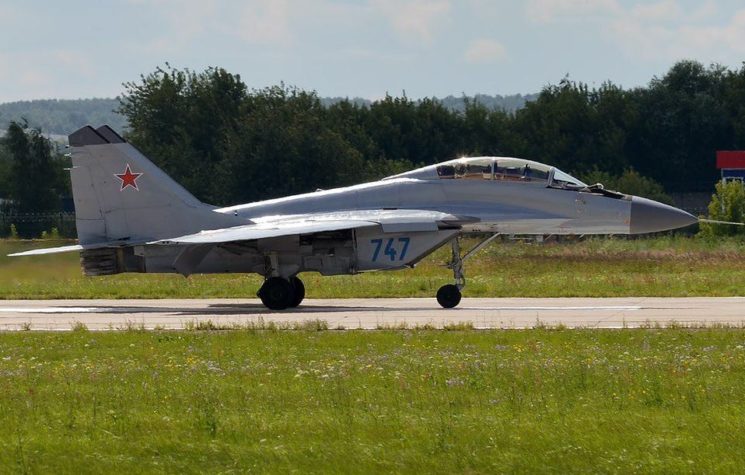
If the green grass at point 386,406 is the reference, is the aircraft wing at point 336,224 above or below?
above

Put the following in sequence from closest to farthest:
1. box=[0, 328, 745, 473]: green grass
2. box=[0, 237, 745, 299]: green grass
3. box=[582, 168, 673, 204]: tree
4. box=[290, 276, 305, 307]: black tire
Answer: box=[0, 328, 745, 473]: green grass → box=[290, 276, 305, 307]: black tire → box=[0, 237, 745, 299]: green grass → box=[582, 168, 673, 204]: tree

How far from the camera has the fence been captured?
56.6m

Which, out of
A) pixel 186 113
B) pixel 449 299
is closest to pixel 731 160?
pixel 186 113

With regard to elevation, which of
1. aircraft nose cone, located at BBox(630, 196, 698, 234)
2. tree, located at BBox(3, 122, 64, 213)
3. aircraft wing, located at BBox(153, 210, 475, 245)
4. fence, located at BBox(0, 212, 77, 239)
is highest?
tree, located at BBox(3, 122, 64, 213)

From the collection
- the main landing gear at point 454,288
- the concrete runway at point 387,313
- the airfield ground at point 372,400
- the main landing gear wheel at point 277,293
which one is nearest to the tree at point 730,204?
the concrete runway at point 387,313

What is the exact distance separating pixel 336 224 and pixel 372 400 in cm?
1136

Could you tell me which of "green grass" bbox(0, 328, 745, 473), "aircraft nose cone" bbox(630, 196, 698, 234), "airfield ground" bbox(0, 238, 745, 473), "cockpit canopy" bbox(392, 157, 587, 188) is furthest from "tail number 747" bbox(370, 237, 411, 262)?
"green grass" bbox(0, 328, 745, 473)

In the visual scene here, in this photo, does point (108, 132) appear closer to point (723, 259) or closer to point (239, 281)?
point (239, 281)

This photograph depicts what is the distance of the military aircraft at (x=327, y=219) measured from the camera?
24.7m

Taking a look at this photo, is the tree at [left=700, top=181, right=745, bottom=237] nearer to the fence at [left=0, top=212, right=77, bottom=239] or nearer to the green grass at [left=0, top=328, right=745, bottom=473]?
the fence at [left=0, top=212, right=77, bottom=239]

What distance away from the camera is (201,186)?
68.7 metres

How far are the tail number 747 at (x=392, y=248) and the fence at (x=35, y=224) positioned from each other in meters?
32.7

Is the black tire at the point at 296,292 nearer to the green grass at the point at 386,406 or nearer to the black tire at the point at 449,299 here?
the black tire at the point at 449,299

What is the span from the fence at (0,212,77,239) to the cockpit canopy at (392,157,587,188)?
3263 centimetres
